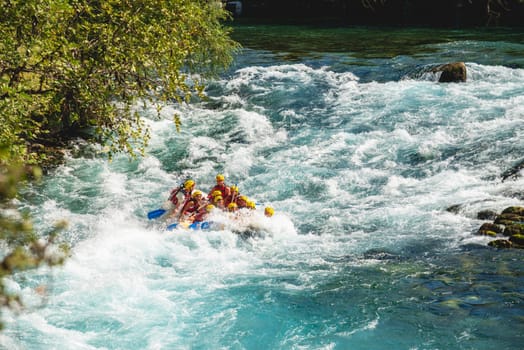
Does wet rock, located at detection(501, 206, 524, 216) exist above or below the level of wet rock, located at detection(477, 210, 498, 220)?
above

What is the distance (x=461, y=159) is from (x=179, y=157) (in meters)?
6.54

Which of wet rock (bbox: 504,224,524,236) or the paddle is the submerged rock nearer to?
wet rock (bbox: 504,224,524,236)

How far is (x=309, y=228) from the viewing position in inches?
436

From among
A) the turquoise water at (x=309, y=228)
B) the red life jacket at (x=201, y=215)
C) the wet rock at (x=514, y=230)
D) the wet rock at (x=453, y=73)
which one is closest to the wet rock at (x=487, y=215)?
the turquoise water at (x=309, y=228)

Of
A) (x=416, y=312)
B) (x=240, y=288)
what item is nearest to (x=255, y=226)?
(x=240, y=288)

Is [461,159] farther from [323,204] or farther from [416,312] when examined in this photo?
[416,312]

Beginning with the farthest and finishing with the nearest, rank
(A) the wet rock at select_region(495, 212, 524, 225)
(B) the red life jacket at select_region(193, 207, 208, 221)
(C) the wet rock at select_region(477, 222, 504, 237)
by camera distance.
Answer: (B) the red life jacket at select_region(193, 207, 208, 221), (A) the wet rock at select_region(495, 212, 524, 225), (C) the wet rock at select_region(477, 222, 504, 237)

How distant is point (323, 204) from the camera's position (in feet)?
40.0

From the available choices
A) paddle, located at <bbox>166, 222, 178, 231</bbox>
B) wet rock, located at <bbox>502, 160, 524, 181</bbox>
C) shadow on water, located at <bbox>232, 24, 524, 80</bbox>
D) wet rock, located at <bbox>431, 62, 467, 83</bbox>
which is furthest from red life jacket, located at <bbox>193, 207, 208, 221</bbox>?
shadow on water, located at <bbox>232, 24, 524, 80</bbox>

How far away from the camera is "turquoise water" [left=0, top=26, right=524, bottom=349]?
25.2 ft

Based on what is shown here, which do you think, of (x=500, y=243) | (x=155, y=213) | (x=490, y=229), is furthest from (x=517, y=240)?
(x=155, y=213)

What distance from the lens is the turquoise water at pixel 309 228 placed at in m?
7.69

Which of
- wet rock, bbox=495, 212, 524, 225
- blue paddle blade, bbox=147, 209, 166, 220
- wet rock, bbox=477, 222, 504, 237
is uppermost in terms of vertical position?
wet rock, bbox=495, 212, 524, 225

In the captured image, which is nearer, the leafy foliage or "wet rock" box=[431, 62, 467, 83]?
the leafy foliage
